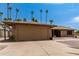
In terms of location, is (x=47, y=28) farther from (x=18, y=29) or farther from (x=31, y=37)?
(x=18, y=29)

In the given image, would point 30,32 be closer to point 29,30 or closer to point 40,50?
point 29,30

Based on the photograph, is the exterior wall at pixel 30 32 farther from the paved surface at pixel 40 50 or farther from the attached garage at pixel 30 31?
the paved surface at pixel 40 50

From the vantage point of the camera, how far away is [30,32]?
81.7 ft

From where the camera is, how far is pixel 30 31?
24.9 m

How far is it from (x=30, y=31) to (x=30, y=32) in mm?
139

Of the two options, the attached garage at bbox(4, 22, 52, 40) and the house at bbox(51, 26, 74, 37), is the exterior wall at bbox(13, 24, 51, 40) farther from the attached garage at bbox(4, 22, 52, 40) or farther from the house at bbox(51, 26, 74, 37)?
the house at bbox(51, 26, 74, 37)

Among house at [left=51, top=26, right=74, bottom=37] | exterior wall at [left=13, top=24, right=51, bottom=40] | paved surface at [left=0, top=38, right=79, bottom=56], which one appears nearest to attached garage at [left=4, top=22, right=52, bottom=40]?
exterior wall at [left=13, top=24, right=51, bottom=40]

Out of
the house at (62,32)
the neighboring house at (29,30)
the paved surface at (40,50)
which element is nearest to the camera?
the paved surface at (40,50)

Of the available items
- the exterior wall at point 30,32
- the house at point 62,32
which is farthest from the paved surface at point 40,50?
the house at point 62,32

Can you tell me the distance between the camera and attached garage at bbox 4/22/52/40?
23.9 metres

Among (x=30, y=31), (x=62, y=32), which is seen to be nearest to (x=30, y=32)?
(x=30, y=31)

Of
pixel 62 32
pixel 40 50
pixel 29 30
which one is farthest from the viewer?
pixel 62 32

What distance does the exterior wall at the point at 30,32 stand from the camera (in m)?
24.0

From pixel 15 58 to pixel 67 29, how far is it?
30.6 m
